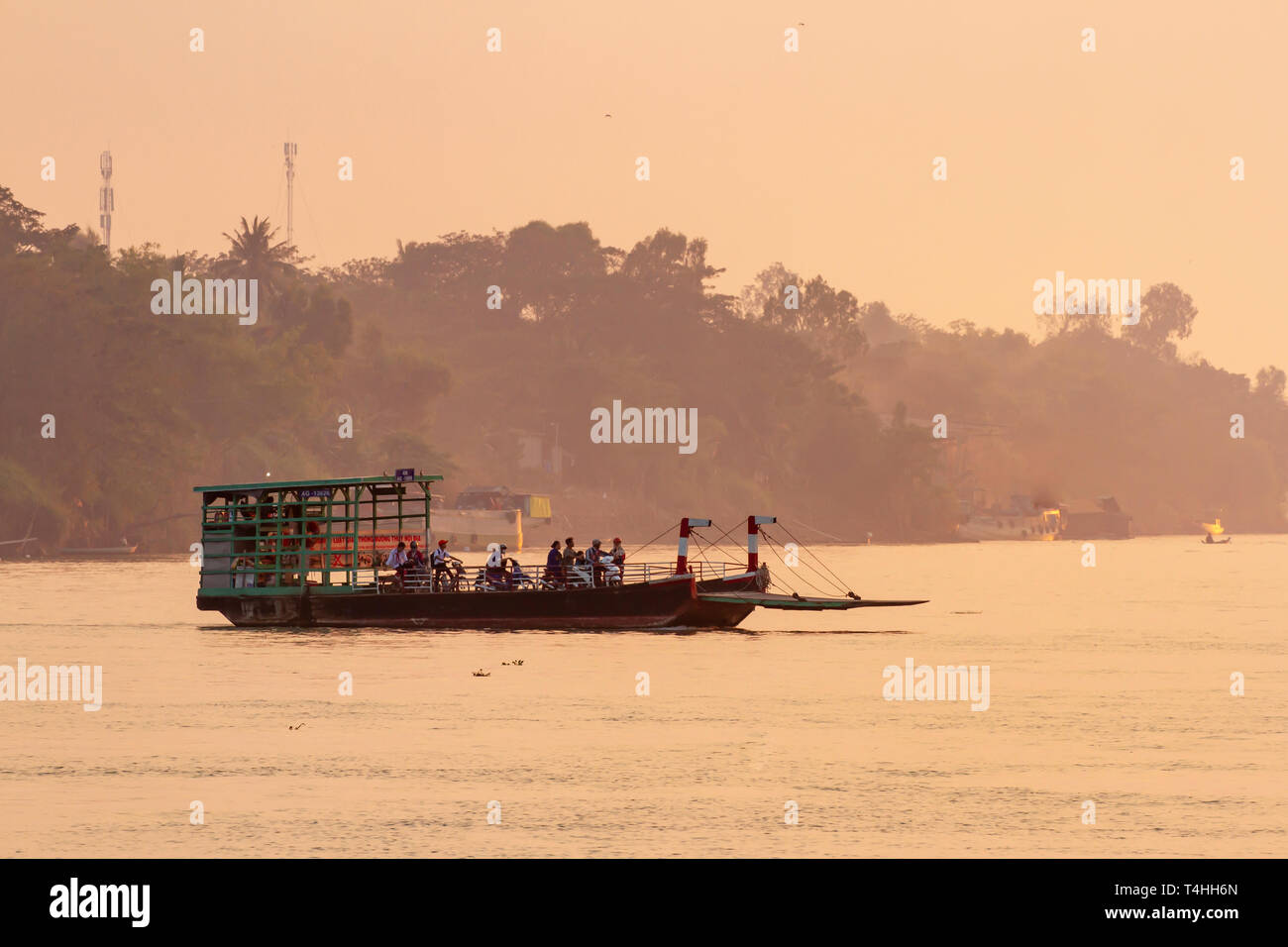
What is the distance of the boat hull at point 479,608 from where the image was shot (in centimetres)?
4362

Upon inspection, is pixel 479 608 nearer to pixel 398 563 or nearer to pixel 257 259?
pixel 398 563

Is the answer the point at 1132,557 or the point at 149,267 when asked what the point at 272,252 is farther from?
the point at 1132,557

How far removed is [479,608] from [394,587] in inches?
96.7

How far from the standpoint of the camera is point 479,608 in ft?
147

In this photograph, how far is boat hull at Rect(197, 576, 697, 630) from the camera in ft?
143

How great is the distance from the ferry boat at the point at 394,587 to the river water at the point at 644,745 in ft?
2.04

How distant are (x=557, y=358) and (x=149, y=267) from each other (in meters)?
48.7

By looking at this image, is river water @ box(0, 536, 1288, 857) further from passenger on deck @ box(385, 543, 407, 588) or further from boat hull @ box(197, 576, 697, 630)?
passenger on deck @ box(385, 543, 407, 588)

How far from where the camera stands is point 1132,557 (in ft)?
428

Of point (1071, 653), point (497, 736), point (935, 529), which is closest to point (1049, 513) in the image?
point (935, 529)

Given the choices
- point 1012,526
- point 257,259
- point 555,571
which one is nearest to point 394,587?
point 555,571

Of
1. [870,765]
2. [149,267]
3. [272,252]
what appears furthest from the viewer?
[272,252]

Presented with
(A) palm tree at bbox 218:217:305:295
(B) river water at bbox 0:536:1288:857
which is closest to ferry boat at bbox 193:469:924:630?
(B) river water at bbox 0:536:1288:857
